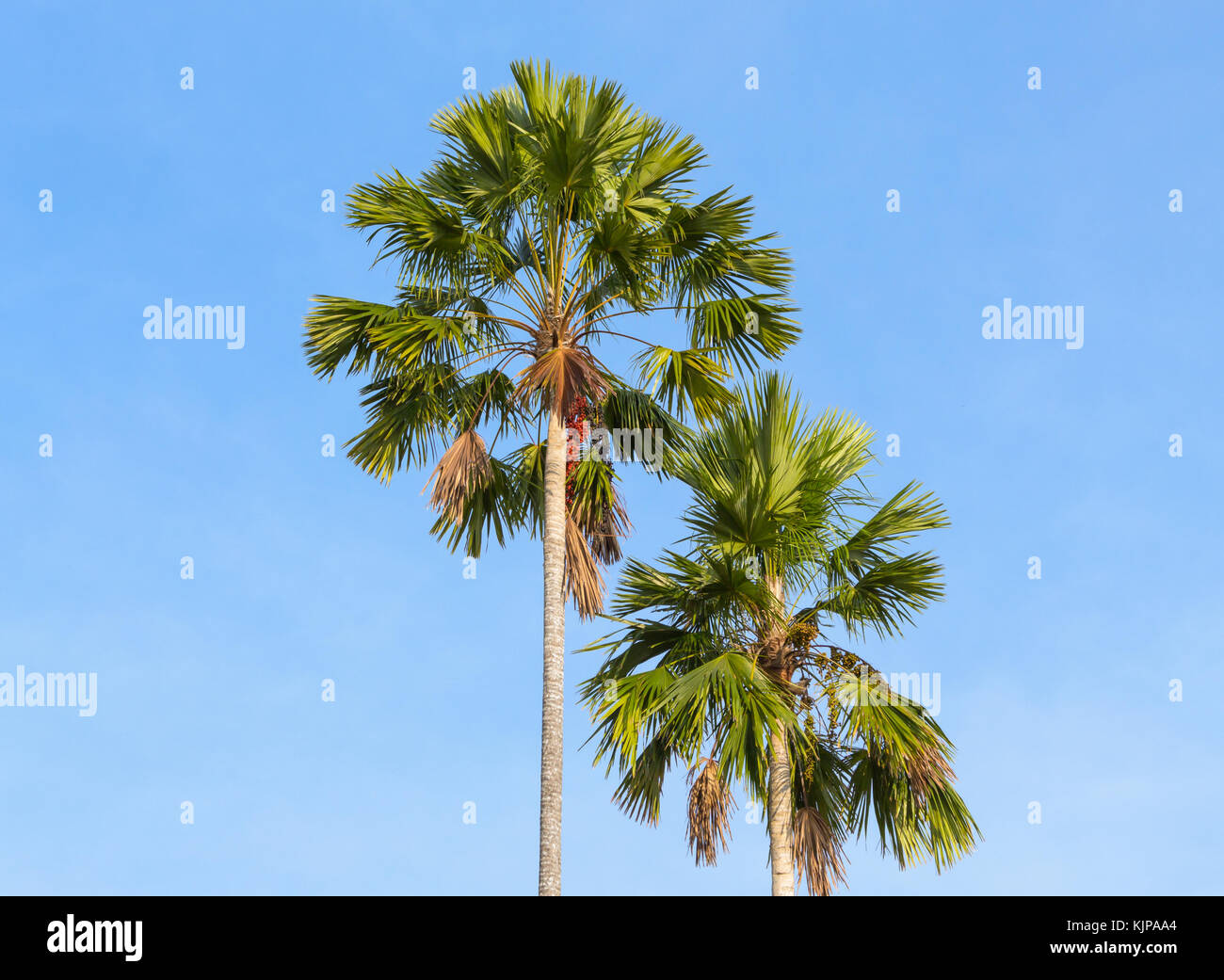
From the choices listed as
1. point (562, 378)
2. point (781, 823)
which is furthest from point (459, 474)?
point (781, 823)

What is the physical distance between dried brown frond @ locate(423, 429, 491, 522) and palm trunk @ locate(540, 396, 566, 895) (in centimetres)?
92

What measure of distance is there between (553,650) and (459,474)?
101 inches

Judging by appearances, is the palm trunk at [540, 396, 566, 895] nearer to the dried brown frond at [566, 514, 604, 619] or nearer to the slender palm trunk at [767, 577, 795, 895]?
the dried brown frond at [566, 514, 604, 619]

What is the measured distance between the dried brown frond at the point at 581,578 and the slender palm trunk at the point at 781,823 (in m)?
2.91

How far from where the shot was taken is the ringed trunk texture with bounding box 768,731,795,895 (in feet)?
44.0

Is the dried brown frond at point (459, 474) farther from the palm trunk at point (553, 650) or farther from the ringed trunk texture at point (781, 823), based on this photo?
the ringed trunk texture at point (781, 823)

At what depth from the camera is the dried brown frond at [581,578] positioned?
607 inches

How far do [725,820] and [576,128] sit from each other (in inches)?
329

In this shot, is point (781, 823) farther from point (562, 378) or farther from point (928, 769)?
point (562, 378)

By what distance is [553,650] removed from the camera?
14055 mm

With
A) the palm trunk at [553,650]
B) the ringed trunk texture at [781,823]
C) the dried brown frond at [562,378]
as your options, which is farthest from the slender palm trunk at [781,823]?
the dried brown frond at [562,378]
